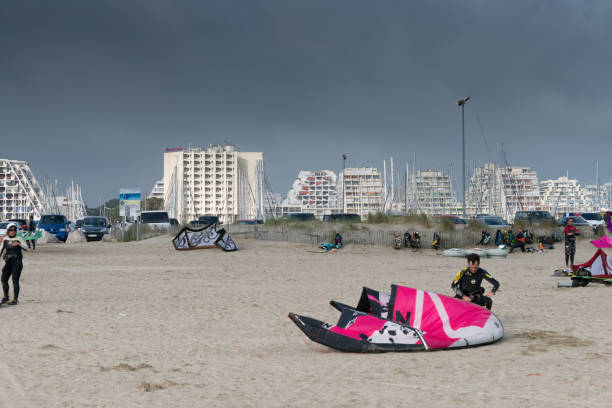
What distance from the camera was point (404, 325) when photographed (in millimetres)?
8031

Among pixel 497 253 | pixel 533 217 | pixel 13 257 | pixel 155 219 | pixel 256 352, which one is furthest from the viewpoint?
pixel 155 219

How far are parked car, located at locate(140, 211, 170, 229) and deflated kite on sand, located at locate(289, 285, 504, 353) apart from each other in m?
29.9

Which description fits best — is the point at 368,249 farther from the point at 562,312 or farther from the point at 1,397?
the point at 1,397

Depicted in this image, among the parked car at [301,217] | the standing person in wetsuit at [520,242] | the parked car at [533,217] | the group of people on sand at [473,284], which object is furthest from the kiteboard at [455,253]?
the group of people on sand at [473,284]

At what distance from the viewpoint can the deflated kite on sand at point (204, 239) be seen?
28.2 m

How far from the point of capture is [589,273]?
14.9 metres

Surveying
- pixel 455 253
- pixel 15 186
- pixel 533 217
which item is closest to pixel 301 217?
pixel 533 217

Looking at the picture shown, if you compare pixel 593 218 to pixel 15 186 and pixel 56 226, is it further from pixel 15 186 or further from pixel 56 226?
pixel 15 186

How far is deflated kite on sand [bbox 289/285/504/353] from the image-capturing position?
7.91m

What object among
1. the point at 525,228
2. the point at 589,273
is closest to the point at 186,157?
the point at 525,228

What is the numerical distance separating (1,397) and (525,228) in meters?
30.4

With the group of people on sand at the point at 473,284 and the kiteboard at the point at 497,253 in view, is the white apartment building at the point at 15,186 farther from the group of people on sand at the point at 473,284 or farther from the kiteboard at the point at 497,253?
the group of people on sand at the point at 473,284

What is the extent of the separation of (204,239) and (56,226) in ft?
46.2

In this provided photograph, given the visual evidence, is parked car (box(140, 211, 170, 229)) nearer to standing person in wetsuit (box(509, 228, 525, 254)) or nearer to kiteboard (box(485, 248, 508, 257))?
kiteboard (box(485, 248, 508, 257))
